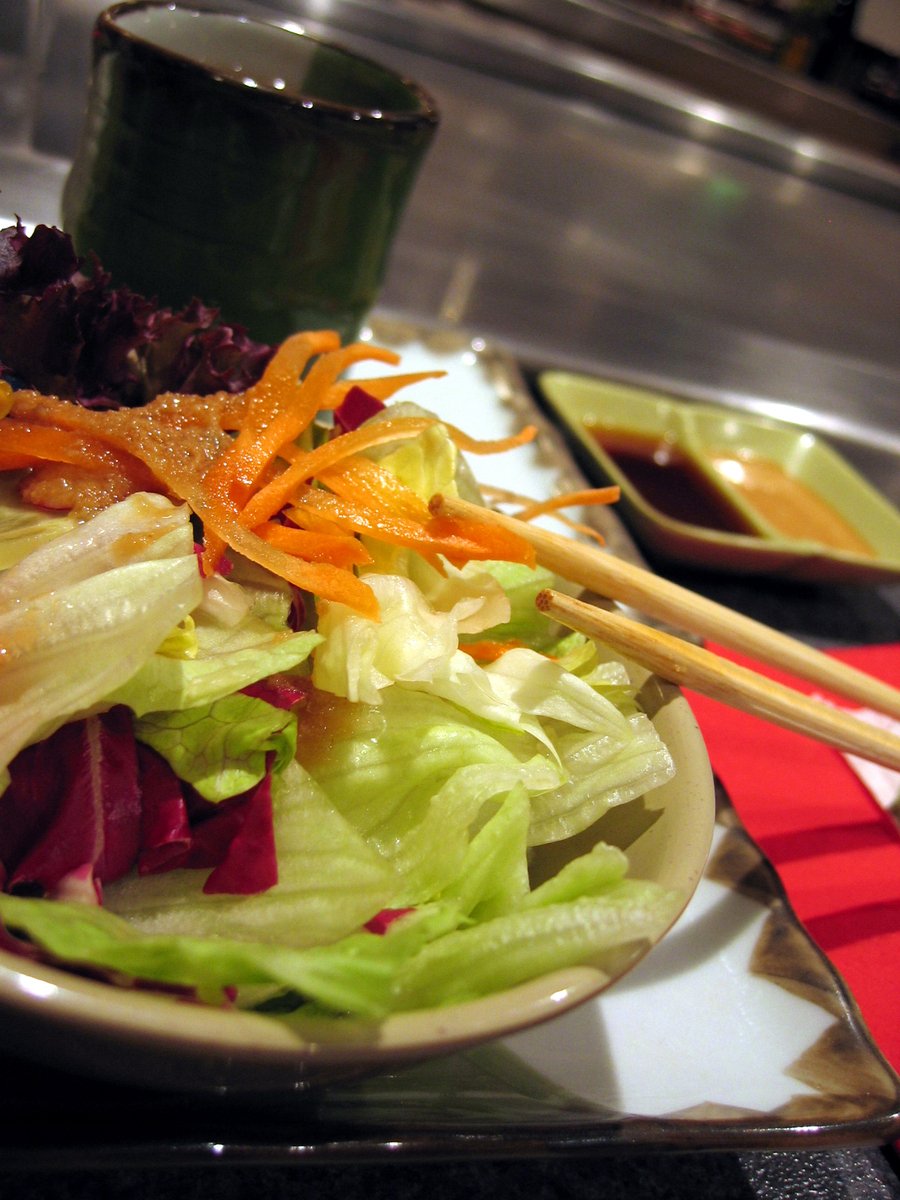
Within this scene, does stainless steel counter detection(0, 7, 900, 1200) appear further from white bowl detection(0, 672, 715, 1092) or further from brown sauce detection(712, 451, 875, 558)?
white bowl detection(0, 672, 715, 1092)

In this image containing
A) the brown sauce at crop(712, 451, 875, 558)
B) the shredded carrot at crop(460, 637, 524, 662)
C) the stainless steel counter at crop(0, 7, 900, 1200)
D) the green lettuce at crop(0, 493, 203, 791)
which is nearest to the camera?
the green lettuce at crop(0, 493, 203, 791)

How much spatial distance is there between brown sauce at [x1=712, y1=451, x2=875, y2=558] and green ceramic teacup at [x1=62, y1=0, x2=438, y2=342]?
98 cm

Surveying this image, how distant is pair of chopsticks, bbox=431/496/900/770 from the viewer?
81 centimetres

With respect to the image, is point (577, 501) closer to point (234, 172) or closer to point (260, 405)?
point (260, 405)

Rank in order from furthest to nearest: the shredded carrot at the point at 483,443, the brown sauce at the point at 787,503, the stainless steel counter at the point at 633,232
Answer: the stainless steel counter at the point at 633,232, the brown sauce at the point at 787,503, the shredded carrot at the point at 483,443

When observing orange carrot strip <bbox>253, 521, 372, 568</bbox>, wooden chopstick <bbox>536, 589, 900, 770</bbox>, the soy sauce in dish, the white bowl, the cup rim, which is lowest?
the soy sauce in dish

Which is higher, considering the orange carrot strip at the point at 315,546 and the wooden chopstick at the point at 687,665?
the orange carrot strip at the point at 315,546

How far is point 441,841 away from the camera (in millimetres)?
687

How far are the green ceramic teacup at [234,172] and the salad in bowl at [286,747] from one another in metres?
0.22

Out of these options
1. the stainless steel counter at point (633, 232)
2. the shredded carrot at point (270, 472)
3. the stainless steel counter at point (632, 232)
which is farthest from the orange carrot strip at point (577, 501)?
the stainless steel counter at point (632, 232)


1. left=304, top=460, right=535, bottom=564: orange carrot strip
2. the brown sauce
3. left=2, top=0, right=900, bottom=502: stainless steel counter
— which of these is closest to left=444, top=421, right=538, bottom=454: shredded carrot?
left=304, top=460, right=535, bottom=564: orange carrot strip

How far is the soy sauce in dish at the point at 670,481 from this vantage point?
5.63 feet

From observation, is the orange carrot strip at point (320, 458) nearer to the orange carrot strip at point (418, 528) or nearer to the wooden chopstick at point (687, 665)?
the orange carrot strip at point (418, 528)

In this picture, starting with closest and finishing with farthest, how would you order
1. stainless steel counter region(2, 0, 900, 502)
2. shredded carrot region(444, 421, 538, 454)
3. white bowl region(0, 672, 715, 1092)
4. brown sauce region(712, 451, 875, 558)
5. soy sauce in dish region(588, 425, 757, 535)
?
white bowl region(0, 672, 715, 1092) → shredded carrot region(444, 421, 538, 454) → soy sauce in dish region(588, 425, 757, 535) → brown sauce region(712, 451, 875, 558) → stainless steel counter region(2, 0, 900, 502)
